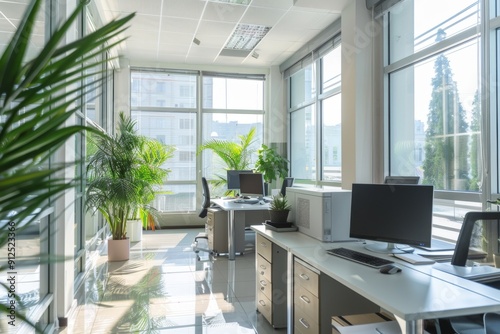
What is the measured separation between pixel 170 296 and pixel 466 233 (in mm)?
2881

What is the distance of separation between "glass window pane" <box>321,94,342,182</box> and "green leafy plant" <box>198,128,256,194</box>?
78.6 inches

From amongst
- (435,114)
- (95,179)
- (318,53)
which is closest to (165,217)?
(95,179)

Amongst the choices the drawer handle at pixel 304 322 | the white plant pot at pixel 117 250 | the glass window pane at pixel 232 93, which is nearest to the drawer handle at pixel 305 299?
the drawer handle at pixel 304 322

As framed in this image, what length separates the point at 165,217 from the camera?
795 cm

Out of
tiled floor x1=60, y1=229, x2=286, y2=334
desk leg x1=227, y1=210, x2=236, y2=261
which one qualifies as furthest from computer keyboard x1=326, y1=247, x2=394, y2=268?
desk leg x1=227, y1=210, x2=236, y2=261

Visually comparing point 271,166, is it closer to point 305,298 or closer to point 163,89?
point 163,89

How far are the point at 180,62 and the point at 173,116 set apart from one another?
118 cm

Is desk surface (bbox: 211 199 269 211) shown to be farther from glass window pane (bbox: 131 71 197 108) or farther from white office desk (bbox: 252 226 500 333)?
glass window pane (bbox: 131 71 197 108)

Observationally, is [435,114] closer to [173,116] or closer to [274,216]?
[274,216]

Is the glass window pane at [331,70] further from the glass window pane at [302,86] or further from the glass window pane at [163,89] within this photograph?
the glass window pane at [163,89]

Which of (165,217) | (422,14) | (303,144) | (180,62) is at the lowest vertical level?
(165,217)

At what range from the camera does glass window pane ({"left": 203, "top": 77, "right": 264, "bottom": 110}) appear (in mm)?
8234

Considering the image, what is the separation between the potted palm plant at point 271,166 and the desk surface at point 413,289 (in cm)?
491

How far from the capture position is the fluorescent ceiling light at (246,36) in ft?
19.7
